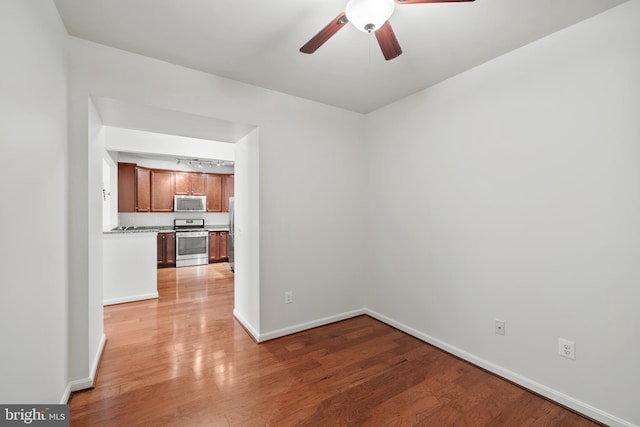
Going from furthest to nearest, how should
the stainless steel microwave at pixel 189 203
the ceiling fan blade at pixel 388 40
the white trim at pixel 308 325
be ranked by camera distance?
the stainless steel microwave at pixel 189 203 → the white trim at pixel 308 325 → the ceiling fan blade at pixel 388 40

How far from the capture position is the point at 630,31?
1.69 meters

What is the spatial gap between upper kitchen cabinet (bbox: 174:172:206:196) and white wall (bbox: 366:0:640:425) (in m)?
5.53

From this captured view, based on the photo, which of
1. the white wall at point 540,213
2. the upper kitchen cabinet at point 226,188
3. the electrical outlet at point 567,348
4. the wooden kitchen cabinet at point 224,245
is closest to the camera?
the white wall at point 540,213

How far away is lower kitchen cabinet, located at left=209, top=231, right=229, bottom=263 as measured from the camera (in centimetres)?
677

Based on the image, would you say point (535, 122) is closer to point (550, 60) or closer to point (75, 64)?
point (550, 60)

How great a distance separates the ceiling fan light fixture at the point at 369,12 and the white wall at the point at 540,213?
1.45 meters

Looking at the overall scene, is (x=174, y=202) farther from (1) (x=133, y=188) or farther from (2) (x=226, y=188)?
(2) (x=226, y=188)

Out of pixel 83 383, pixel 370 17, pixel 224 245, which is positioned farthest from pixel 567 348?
pixel 224 245

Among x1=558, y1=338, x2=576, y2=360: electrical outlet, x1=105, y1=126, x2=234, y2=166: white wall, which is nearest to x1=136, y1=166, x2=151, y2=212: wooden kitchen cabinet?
x1=105, y1=126, x2=234, y2=166: white wall

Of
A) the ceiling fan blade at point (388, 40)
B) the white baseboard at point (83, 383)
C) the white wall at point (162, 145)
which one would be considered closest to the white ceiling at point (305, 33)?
the ceiling fan blade at point (388, 40)

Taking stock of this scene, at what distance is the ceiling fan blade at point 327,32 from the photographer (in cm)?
142

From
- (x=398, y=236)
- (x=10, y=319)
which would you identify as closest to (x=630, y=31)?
(x=398, y=236)

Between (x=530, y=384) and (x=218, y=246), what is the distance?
6303 millimetres

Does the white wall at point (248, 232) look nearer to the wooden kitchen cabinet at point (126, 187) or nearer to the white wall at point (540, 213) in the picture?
the white wall at point (540, 213)
